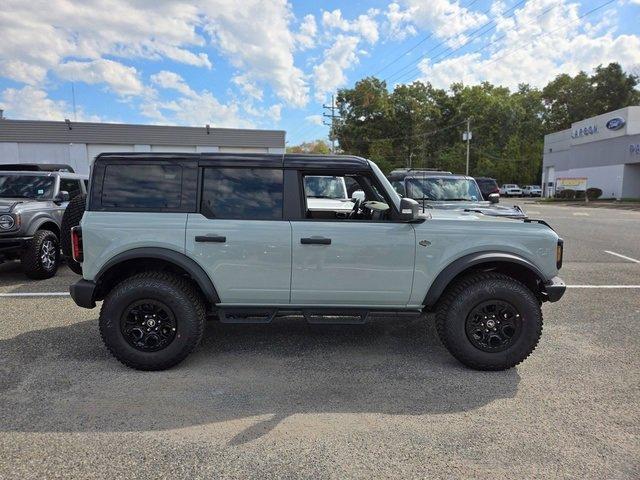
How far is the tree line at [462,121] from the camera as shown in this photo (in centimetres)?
5697

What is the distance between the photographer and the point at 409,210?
374 cm

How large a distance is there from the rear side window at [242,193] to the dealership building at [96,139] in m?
23.7

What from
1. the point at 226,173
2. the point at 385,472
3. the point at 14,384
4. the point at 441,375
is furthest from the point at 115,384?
the point at 441,375

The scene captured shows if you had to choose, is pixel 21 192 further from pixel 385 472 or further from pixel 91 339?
pixel 385 472

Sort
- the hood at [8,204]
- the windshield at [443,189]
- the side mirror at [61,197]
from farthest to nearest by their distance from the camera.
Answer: the windshield at [443,189] < the side mirror at [61,197] < the hood at [8,204]

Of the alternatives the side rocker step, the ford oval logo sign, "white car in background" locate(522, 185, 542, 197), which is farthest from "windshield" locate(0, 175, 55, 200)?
"white car in background" locate(522, 185, 542, 197)

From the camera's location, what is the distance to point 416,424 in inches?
122

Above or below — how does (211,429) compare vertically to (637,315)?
below

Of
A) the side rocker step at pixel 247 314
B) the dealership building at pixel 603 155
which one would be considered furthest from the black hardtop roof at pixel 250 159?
the dealership building at pixel 603 155

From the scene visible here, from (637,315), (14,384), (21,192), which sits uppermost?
(21,192)

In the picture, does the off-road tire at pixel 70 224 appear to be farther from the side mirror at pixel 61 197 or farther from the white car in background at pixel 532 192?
the white car in background at pixel 532 192

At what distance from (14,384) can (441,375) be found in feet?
11.4

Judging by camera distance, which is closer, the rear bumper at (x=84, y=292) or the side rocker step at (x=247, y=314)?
the rear bumper at (x=84, y=292)

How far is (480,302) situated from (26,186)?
779 cm
